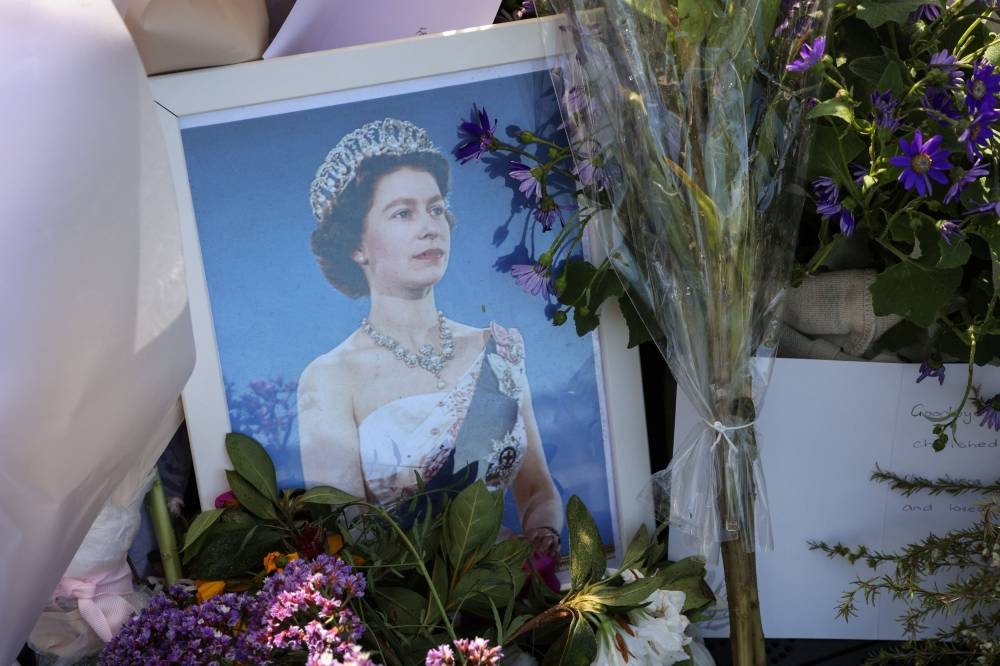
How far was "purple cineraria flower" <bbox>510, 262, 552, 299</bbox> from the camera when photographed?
764mm

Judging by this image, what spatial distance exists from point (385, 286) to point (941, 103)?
1.37ft

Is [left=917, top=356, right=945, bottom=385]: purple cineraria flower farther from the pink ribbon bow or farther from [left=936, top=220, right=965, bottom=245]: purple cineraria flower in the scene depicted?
the pink ribbon bow

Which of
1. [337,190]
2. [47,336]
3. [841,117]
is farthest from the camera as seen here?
[337,190]

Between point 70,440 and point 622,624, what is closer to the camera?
point 70,440

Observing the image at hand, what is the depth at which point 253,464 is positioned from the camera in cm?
75

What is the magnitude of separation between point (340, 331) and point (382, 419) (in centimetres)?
8

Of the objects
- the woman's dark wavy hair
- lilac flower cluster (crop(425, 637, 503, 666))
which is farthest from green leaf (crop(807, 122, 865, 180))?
lilac flower cluster (crop(425, 637, 503, 666))

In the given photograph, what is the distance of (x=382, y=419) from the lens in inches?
30.7

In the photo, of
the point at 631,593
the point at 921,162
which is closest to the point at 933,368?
the point at 921,162

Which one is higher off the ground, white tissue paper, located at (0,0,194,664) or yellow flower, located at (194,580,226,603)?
white tissue paper, located at (0,0,194,664)

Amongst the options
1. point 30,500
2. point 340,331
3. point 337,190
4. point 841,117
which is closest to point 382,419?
point 340,331

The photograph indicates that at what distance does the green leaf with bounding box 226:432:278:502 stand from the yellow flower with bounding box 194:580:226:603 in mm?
72

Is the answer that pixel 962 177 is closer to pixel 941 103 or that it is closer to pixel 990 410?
pixel 941 103

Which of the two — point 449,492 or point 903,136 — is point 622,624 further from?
point 903,136
